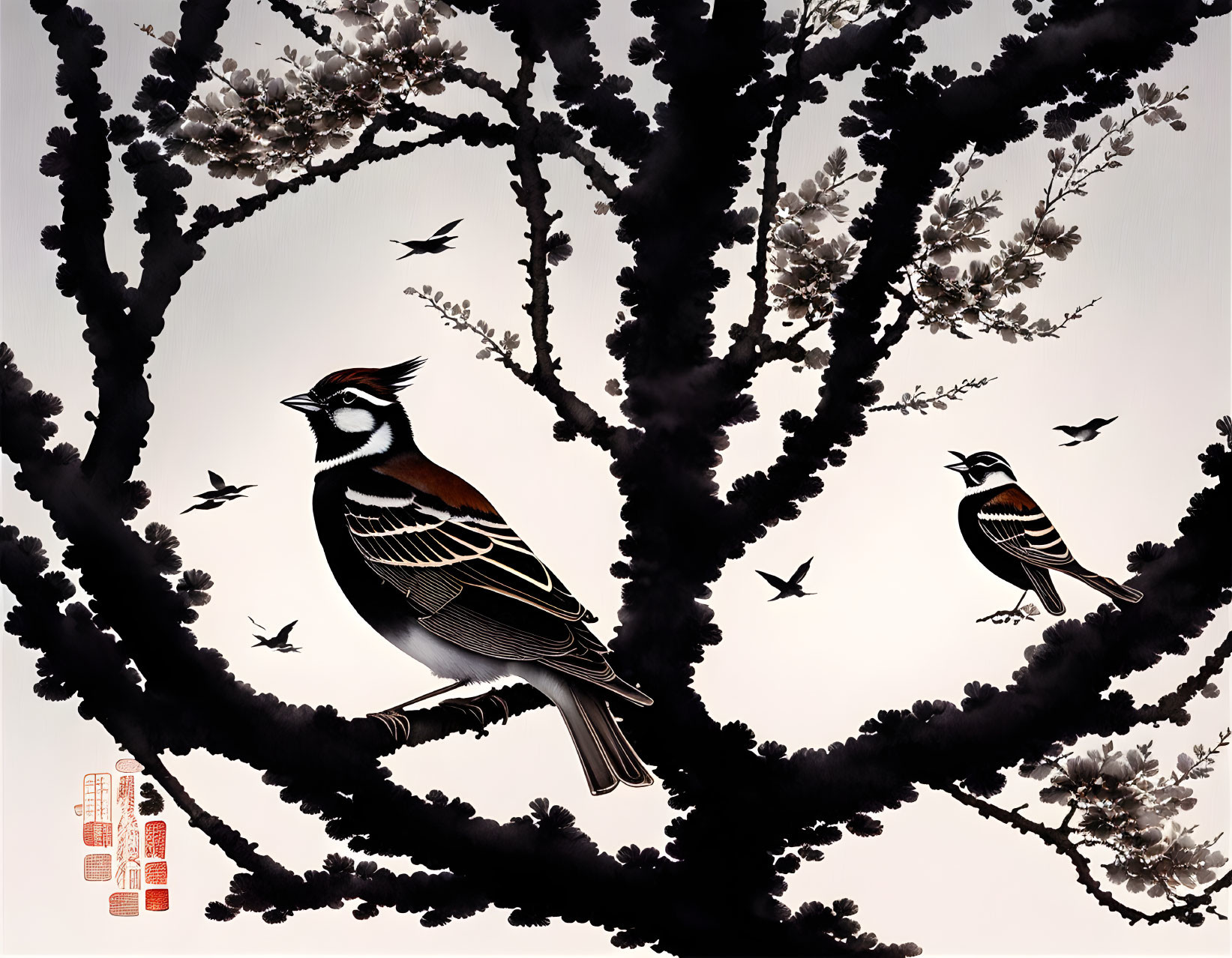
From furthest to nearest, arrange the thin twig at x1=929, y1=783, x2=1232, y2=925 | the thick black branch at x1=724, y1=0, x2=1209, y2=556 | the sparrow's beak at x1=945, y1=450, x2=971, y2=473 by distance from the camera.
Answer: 1. the sparrow's beak at x1=945, y1=450, x2=971, y2=473
2. the thin twig at x1=929, y1=783, x2=1232, y2=925
3. the thick black branch at x1=724, y1=0, x2=1209, y2=556

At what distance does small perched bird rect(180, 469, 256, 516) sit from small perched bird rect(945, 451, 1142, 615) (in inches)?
57.0

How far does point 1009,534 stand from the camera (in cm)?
203

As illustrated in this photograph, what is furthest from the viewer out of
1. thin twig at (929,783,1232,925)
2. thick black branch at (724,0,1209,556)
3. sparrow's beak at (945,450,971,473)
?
sparrow's beak at (945,450,971,473)

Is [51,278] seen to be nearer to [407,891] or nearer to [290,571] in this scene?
[290,571]

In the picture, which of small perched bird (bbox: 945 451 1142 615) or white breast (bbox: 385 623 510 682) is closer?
white breast (bbox: 385 623 510 682)

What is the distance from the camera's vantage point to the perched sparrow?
186 centimetres

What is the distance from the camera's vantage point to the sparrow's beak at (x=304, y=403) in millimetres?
2057

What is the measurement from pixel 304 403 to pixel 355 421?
115 millimetres

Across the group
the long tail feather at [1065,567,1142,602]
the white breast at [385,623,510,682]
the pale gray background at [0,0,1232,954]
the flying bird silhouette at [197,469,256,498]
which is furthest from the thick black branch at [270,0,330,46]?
the long tail feather at [1065,567,1142,602]

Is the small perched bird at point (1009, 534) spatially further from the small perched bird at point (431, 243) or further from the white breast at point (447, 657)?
the small perched bird at point (431, 243)

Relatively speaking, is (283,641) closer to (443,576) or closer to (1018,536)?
(443,576)

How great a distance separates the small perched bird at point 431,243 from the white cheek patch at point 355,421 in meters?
0.34

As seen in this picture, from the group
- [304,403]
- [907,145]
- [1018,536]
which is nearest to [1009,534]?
[1018,536]

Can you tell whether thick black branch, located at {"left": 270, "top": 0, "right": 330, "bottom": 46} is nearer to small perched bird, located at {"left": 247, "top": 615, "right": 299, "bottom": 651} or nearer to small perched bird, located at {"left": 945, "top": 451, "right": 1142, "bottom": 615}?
small perched bird, located at {"left": 247, "top": 615, "right": 299, "bottom": 651}
